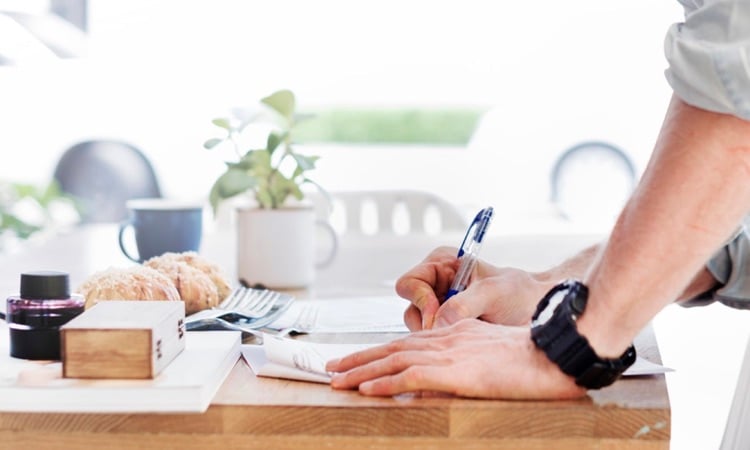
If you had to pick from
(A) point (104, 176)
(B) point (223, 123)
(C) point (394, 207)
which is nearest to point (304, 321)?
(B) point (223, 123)

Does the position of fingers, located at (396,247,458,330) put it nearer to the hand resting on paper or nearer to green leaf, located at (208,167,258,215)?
the hand resting on paper

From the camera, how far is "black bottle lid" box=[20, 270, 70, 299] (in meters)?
0.93

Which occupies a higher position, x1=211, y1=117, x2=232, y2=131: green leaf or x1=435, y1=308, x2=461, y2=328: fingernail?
x1=211, y1=117, x2=232, y2=131: green leaf

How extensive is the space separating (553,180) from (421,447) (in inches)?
218

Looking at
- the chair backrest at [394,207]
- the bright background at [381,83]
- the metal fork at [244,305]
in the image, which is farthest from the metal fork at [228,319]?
the bright background at [381,83]

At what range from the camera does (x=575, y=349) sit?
829mm

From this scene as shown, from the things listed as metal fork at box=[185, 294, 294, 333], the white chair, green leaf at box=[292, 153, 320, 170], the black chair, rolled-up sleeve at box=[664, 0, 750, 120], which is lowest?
the black chair

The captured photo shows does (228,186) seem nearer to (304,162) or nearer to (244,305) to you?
(304,162)

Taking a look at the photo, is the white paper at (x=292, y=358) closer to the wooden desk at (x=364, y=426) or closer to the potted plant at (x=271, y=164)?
the wooden desk at (x=364, y=426)

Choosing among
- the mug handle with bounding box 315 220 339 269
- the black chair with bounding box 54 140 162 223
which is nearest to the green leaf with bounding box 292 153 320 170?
the mug handle with bounding box 315 220 339 269

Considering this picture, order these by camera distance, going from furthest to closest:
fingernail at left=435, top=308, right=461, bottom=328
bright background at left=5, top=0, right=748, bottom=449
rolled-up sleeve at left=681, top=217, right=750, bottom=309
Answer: bright background at left=5, top=0, right=748, bottom=449, rolled-up sleeve at left=681, top=217, right=750, bottom=309, fingernail at left=435, top=308, right=461, bottom=328

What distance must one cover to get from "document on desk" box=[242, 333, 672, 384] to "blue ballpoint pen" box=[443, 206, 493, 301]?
177 millimetres

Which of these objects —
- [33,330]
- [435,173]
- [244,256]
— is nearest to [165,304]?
[33,330]

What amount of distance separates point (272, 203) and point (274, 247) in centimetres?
8
